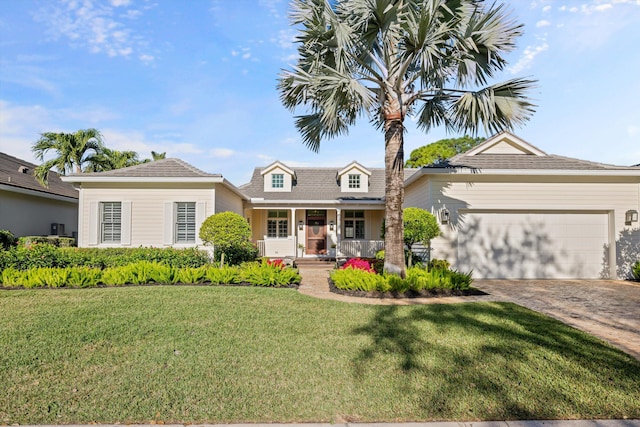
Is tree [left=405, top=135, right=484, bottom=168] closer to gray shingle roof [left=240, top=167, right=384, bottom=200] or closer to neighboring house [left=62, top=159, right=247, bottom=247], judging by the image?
gray shingle roof [left=240, top=167, right=384, bottom=200]

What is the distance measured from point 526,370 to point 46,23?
40.7ft

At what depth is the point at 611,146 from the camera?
10.5m

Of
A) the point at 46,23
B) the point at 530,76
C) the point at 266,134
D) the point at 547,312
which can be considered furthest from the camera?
the point at 266,134

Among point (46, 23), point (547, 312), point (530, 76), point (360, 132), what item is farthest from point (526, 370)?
point (46, 23)

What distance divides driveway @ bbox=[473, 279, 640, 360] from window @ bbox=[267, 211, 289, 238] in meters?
9.65

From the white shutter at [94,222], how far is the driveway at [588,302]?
12.2 meters

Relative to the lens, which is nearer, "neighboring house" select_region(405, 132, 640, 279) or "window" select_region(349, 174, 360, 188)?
"neighboring house" select_region(405, 132, 640, 279)

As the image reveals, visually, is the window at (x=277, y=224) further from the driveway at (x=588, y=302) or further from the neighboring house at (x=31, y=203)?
the driveway at (x=588, y=302)

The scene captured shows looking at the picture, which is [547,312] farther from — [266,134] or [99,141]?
[99,141]

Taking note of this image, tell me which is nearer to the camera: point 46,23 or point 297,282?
point 46,23

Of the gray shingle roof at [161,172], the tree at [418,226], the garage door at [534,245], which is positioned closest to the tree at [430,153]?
the garage door at [534,245]

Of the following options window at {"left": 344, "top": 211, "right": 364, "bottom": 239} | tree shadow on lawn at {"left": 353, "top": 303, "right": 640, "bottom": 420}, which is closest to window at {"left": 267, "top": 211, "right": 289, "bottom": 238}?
window at {"left": 344, "top": 211, "right": 364, "bottom": 239}

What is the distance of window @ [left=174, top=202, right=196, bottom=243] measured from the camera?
1096 centimetres

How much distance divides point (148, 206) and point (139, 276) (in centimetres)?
378
